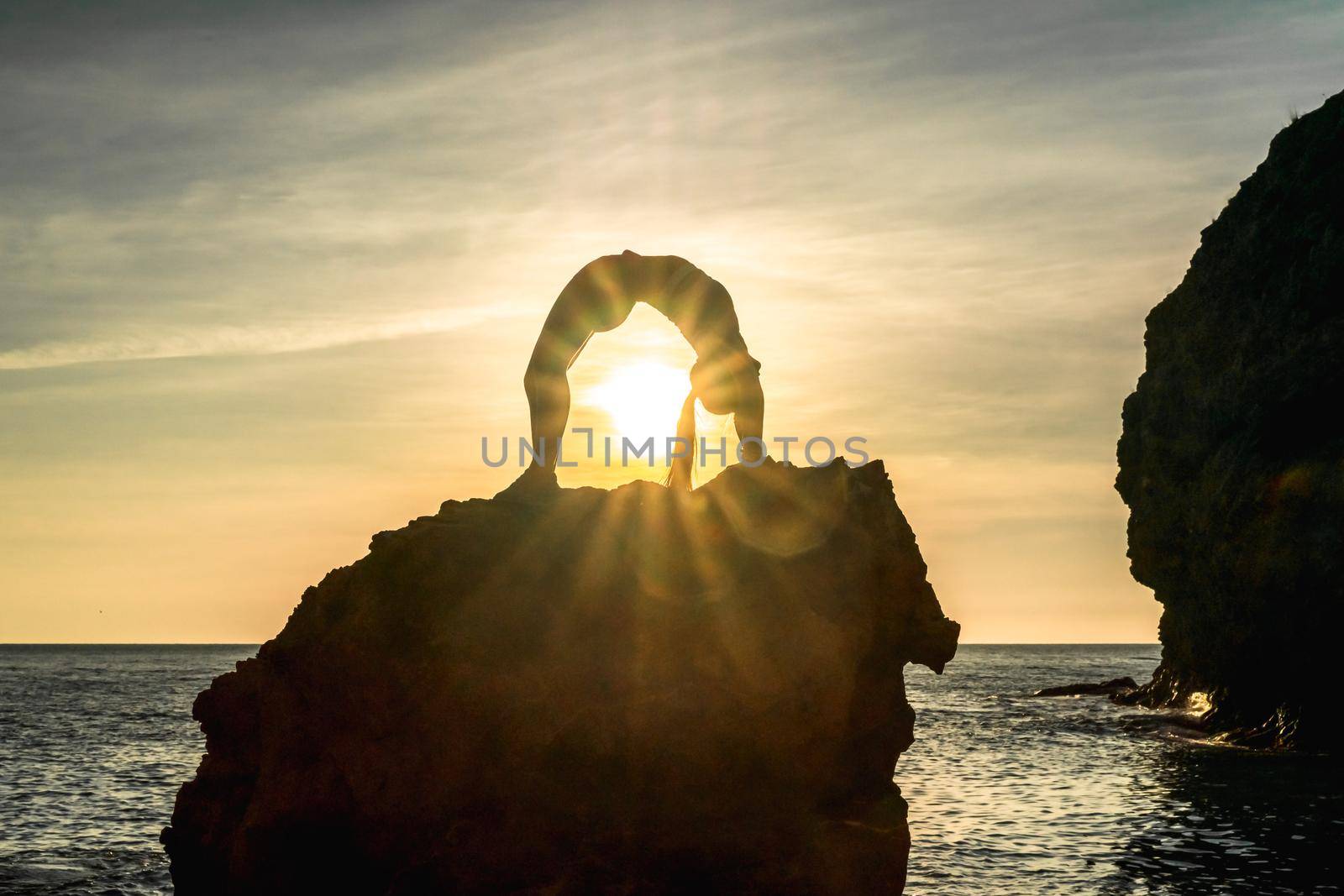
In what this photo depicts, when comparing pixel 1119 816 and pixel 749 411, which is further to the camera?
pixel 1119 816

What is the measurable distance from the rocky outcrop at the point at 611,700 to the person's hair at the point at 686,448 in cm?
99

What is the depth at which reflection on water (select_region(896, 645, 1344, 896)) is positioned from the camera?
53.8 feet

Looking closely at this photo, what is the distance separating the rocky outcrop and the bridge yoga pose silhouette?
107 centimetres

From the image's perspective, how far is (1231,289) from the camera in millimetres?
34562

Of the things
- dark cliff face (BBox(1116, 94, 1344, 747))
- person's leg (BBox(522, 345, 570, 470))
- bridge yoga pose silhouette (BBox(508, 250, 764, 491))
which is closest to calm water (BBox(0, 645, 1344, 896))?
dark cliff face (BBox(1116, 94, 1344, 747))

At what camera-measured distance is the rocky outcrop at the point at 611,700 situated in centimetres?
1030

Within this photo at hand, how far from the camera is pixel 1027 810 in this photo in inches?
889

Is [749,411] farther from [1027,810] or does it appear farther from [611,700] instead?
[1027,810]

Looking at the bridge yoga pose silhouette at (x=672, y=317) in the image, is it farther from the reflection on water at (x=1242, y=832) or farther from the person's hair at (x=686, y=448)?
the reflection on water at (x=1242, y=832)

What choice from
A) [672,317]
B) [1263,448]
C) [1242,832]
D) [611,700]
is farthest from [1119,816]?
[611,700]

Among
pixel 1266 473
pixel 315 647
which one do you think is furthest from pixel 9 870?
pixel 1266 473

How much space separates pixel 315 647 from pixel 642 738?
9.84 ft

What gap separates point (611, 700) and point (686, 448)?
3.07 metres

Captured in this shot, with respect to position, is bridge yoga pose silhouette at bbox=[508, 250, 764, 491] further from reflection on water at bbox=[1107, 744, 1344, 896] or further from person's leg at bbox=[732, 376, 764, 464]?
reflection on water at bbox=[1107, 744, 1344, 896]
